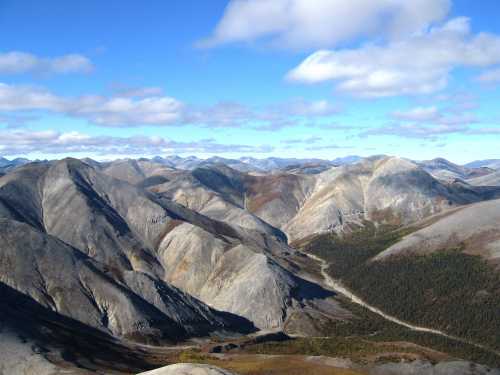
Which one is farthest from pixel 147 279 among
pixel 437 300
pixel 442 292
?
pixel 442 292

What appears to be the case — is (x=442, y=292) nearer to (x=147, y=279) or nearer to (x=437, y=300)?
(x=437, y=300)

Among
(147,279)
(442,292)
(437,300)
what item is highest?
(147,279)

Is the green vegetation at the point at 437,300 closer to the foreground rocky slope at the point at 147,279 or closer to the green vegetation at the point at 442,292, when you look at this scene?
the green vegetation at the point at 442,292

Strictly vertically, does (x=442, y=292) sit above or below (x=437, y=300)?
above

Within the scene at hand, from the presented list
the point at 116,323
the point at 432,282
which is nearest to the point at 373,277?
the point at 432,282

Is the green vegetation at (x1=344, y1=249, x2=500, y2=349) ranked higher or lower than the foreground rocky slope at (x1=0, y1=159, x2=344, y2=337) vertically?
lower

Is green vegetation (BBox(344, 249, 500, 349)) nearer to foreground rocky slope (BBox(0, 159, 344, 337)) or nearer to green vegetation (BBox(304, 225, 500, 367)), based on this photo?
green vegetation (BBox(304, 225, 500, 367))

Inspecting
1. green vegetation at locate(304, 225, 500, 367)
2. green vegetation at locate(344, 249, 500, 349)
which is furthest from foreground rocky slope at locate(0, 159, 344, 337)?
green vegetation at locate(344, 249, 500, 349)

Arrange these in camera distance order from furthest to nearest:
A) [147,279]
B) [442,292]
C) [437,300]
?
[442,292] → [437,300] → [147,279]

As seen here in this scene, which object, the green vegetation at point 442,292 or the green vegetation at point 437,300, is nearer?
the green vegetation at point 437,300

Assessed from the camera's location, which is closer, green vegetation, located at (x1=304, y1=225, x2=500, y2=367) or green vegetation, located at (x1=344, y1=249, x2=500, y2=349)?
green vegetation, located at (x1=304, y1=225, x2=500, y2=367)

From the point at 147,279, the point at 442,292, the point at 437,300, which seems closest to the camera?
the point at 147,279

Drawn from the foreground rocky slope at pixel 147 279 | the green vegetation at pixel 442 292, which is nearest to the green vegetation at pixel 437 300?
the green vegetation at pixel 442 292
